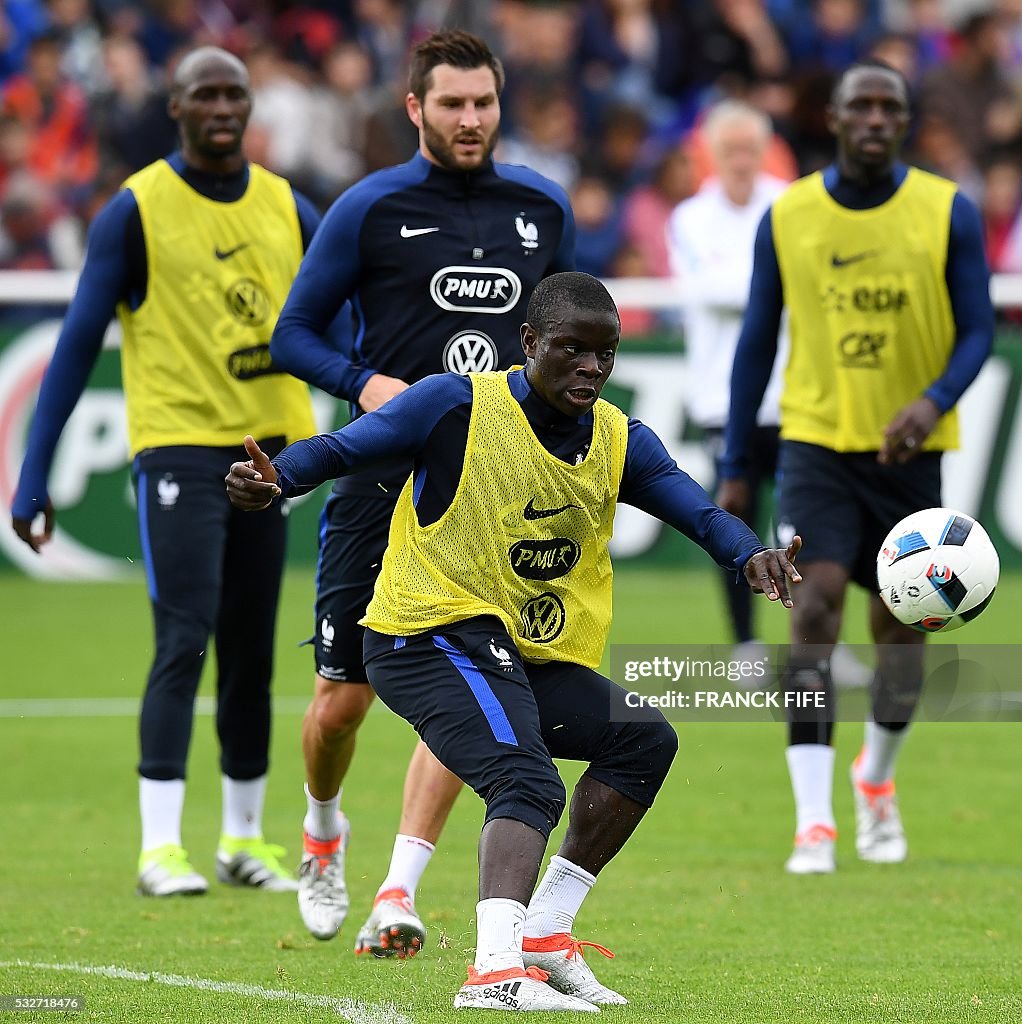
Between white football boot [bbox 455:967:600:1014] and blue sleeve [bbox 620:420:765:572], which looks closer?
white football boot [bbox 455:967:600:1014]

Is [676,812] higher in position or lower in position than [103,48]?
lower

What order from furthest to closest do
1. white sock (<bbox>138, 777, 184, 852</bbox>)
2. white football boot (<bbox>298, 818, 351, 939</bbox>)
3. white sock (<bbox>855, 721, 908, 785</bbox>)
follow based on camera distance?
white sock (<bbox>855, 721, 908, 785</bbox>) → white sock (<bbox>138, 777, 184, 852</bbox>) → white football boot (<bbox>298, 818, 351, 939</bbox>)

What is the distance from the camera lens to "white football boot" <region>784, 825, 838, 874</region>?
757cm

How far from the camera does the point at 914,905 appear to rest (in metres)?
6.93

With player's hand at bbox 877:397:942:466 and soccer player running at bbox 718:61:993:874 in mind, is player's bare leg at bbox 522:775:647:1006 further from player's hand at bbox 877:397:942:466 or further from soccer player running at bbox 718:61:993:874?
player's hand at bbox 877:397:942:466

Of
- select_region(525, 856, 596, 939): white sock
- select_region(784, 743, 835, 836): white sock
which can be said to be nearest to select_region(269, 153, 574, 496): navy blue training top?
select_region(525, 856, 596, 939): white sock

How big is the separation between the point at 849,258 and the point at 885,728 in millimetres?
1832

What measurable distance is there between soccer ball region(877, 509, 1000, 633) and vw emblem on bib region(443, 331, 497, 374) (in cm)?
145

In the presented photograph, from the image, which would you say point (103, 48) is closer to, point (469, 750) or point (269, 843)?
point (269, 843)

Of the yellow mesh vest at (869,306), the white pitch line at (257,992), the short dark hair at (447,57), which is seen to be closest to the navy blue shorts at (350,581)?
the white pitch line at (257,992)

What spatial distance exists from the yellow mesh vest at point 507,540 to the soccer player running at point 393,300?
0.90m

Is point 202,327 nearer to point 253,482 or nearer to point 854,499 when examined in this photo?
point 854,499

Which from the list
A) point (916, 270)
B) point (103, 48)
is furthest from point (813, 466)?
point (103, 48)

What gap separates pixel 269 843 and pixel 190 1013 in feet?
9.29
